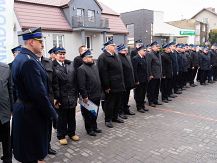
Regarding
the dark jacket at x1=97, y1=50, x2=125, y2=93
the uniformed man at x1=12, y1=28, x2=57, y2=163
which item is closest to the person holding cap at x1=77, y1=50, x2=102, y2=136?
the dark jacket at x1=97, y1=50, x2=125, y2=93

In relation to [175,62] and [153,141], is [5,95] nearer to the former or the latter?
[153,141]

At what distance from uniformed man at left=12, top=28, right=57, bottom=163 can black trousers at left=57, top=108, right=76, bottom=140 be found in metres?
1.58

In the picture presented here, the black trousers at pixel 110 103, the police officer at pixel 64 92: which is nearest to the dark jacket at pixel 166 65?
the black trousers at pixel 110 103

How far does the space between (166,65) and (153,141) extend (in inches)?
149

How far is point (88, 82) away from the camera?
5207 millimetres

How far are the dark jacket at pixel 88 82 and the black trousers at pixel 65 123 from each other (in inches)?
17.6

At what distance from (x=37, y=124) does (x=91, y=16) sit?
2525 centimetres

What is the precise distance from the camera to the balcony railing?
2531 centimetres

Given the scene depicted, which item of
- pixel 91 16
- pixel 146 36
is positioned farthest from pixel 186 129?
pixel 146 36

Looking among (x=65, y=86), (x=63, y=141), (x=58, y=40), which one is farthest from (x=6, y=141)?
(x=58, y=40)

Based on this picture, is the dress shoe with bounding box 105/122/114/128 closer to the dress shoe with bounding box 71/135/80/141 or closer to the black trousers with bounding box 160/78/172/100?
the dress shoe with bounding box 71/135/80/141

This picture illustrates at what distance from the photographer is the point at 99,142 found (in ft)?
16.4

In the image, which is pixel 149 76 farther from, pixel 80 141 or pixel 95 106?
pixel 80 141

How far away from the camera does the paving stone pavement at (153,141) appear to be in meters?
4.27
